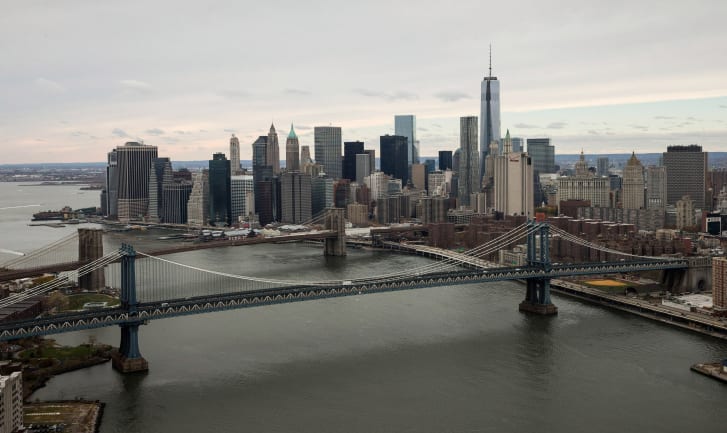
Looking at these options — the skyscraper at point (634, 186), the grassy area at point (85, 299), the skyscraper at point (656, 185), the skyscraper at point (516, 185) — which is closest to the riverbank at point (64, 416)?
the grassy area at point (85, 299)

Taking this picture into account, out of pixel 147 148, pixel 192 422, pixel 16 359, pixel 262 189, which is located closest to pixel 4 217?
pixel 147 148

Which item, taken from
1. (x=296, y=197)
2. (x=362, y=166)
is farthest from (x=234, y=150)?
(x=296, y=197)

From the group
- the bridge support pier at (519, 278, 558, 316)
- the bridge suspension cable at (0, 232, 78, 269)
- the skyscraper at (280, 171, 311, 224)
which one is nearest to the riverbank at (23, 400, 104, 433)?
the bridge support pier at (519, 278, 558, 316)

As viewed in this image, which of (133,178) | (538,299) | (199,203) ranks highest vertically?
(133,178)

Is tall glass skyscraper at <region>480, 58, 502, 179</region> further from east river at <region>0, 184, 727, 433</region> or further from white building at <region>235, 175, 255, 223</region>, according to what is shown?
east river at <region>0, 184, 727, 433</region>

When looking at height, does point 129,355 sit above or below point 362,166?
below

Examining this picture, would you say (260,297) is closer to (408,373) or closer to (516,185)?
(408,373)

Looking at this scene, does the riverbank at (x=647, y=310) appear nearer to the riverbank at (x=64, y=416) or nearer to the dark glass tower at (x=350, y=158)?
the riverbank at (x=64, y=416)
